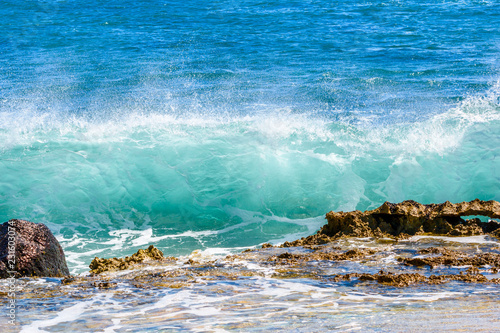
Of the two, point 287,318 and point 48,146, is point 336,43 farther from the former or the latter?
point 287,318

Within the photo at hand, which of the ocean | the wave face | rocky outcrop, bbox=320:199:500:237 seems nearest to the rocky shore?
rocky outcrop, bbox=320:199:500:237

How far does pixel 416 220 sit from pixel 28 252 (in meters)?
4.00

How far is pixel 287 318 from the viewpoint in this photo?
3.14 meters

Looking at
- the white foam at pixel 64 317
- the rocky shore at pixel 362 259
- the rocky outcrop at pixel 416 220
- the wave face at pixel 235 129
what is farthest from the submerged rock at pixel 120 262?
the rocky outcrop at pixel 416 220

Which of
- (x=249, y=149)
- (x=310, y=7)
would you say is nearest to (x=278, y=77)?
(x=249, y=149)

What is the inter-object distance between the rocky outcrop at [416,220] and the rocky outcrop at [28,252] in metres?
2.90

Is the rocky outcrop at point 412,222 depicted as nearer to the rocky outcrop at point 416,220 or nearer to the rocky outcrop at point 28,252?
the rocky outcrop at point 416,220

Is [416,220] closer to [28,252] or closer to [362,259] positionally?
[362,259]

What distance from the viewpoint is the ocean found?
297 inches

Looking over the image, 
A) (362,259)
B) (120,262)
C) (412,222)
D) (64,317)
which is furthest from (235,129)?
(64,317)

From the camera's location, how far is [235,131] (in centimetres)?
951

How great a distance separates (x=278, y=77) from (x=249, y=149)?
4.50 metres

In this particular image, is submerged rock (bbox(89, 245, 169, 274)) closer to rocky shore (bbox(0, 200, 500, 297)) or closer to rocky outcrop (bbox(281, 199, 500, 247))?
rocky shore (bbox(0, 200, 500, 297))

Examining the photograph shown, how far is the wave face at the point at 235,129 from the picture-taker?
7.63m
